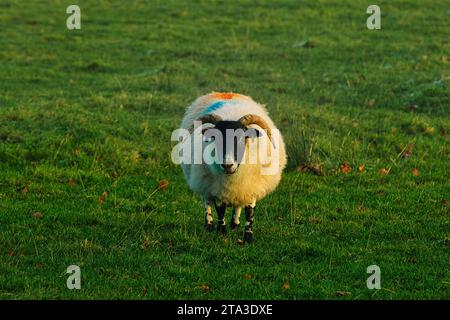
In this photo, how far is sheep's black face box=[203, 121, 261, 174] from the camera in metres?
8.91

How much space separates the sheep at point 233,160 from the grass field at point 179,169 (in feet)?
1.40

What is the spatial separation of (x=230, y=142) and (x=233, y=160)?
0.23 meters

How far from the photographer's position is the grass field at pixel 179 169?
827 centimetres

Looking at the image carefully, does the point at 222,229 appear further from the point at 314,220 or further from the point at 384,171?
the point at 384,171

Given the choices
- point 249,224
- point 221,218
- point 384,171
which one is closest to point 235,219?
point 221,218

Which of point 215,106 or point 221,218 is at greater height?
point 215,106

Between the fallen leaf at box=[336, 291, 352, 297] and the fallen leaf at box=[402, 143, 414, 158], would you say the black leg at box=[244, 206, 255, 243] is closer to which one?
the fallen leaf at box=[336, 291, 352, 297]

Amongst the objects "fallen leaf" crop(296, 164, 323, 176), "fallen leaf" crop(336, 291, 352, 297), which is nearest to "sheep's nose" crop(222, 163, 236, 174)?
"fallen leaf" crop(336, 291, 352, 297)

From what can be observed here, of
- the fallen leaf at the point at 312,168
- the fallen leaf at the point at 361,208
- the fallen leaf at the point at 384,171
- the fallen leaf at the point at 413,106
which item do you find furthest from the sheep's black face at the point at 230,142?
the fallen leaf at the point at 413,106

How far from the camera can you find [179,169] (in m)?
12.4

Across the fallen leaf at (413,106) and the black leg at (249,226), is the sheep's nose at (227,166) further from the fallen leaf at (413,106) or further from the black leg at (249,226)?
the fallen leaf at (413,106)

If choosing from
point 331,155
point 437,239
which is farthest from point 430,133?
point 437,239

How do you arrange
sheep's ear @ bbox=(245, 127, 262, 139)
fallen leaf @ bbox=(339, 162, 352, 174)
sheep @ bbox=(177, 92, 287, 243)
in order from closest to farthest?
sheep @ bbox=(177, 92, 287, 243), sheep's ear @ bbox=(245, 127, 262, 139), fallen leaf @ bbox=(339, 162, 352, 174)

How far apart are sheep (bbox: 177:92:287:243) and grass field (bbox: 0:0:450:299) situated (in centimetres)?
43
